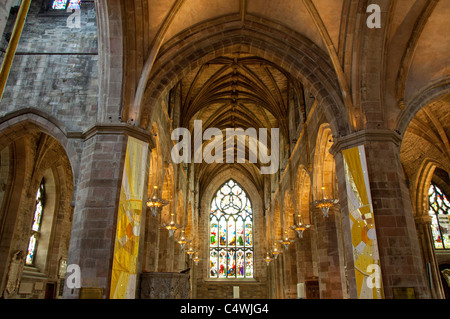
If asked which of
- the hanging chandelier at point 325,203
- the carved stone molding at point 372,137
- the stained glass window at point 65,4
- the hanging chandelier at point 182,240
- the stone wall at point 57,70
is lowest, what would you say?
the hanging chandelier at point 325,203

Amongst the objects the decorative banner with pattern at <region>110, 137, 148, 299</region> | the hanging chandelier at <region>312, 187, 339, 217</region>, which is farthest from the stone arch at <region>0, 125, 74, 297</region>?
the hanging chandelier at <region>312, 187, 339, 217</region>

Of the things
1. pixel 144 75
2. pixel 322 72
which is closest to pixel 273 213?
pixel 322 72

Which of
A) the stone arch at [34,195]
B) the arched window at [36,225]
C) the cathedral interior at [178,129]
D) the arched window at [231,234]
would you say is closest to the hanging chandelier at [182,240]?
the cathedral interior at [178,129]

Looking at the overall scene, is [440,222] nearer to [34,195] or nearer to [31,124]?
[34,195]

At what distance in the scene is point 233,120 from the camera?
23172 mm

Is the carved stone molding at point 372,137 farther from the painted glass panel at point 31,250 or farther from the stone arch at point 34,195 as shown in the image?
the painted glass panel at point 31,250

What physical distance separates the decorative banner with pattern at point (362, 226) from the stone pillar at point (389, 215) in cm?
12

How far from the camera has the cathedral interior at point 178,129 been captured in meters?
8.55

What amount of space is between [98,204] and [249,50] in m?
7.07

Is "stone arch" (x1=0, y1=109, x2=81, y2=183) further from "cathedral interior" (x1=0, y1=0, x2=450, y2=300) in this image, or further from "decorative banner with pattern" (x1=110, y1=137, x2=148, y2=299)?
"decorative banner with pattern" (x1=110, y1=137, x2=148, y2=299)

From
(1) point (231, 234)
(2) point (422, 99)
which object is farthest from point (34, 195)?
(1) point (231, 234)

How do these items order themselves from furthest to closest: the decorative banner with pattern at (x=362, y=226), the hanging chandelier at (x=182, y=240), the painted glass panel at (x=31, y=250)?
1. the hanging chandelier at (x=182, y=240)
2. the painted glass panel at (x=31, y=250)
3. the decorative banner with pattern at (x=362, y=226)

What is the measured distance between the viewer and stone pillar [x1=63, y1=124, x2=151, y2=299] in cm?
799

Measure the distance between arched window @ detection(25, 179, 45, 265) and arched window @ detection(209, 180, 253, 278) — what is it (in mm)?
15810
